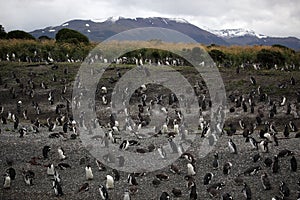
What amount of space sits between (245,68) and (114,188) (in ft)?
69.1

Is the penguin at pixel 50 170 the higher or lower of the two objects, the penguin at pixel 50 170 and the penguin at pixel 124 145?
the lower

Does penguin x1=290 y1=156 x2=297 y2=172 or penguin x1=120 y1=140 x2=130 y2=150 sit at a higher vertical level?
penguin x1=290 y1=156 x2=297 y2=172

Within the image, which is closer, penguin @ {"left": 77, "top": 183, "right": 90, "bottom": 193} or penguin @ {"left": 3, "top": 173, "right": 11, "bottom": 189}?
penguin @ {"left": 77, "top": 183, "right": 90, "bottom": 193}

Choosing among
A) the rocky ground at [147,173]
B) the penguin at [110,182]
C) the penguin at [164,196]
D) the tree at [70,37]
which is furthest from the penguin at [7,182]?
the tree at [70,37]

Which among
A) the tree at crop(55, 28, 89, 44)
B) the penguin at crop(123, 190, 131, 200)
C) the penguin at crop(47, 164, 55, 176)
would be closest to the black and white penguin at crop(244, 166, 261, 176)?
the penguin at crop(123, 190, 131, 200)

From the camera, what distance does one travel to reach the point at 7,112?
25.5m

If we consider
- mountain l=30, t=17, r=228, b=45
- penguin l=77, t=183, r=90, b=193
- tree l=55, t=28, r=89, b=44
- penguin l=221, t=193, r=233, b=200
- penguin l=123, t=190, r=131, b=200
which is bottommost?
penguin l=77, t=183, r=90, b=193

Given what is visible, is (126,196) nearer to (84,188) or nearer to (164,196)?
(164,196)

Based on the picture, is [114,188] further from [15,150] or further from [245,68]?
[245,68]

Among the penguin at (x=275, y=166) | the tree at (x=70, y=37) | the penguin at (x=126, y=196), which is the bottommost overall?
the penguin at (x=126, y=196)

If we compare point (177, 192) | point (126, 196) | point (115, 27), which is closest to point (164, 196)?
point (177, 192)

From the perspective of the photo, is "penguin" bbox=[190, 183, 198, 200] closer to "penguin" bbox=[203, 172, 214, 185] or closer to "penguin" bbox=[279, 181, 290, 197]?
"penguin" bbox=[203, 172, 214, 185]

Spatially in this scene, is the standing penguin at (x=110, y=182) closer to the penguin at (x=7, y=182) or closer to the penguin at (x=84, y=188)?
the penguin at (x=84, y=188)

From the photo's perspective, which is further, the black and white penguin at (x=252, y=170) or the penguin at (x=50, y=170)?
the penguin at (x=50, y=170)
